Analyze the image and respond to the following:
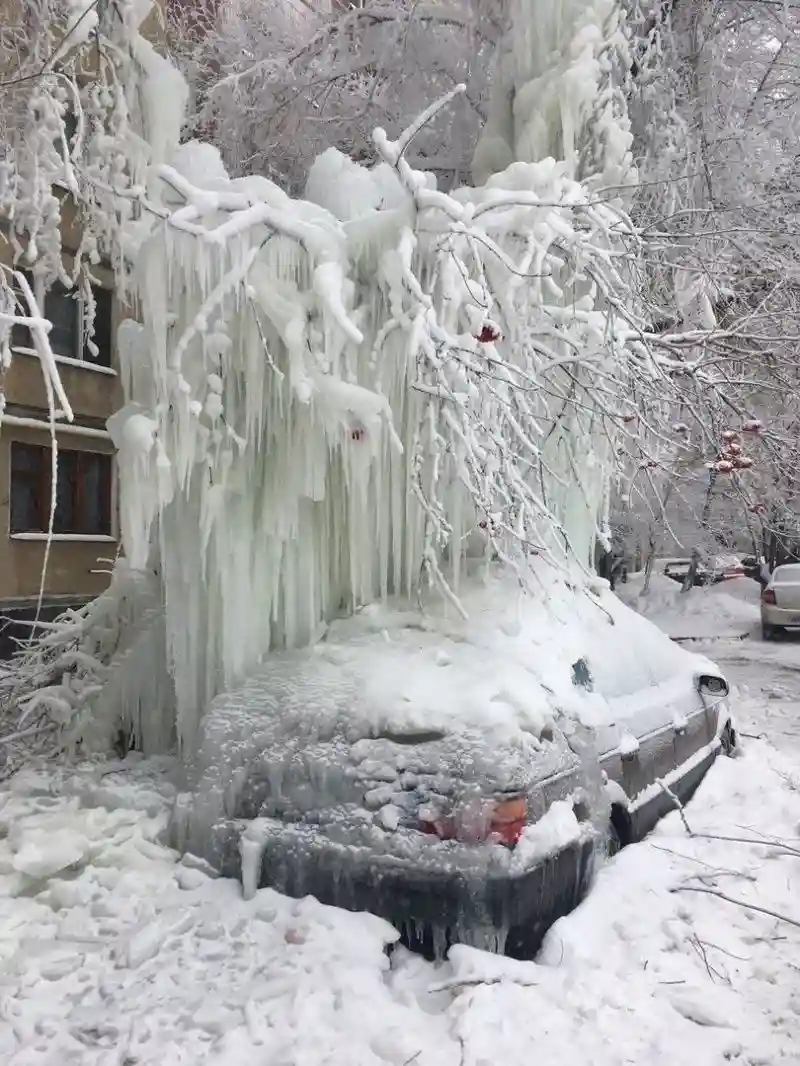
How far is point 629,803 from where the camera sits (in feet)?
12.7

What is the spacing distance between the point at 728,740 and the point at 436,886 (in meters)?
3.75

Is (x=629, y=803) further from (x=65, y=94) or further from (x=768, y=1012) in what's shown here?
(x=65, y=94)

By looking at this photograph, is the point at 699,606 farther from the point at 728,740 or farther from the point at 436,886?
the point at 436,886

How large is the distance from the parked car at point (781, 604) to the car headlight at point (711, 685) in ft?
38.6

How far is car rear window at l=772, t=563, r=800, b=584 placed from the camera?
16.6 m

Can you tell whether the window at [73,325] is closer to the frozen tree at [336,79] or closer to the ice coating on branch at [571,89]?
the frozen tree at [336,79]

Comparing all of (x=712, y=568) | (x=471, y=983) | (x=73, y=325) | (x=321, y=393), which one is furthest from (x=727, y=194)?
(x=712, y=568)

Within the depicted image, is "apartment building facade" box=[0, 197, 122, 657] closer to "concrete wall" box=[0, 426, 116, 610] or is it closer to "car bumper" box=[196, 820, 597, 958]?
"concrete wall" box=[0, 426, 116, 610]

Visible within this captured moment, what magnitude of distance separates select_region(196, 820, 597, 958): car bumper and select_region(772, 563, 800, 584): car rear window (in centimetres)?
1491

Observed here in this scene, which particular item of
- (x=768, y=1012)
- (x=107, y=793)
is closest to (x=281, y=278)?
(x=107, y=793)

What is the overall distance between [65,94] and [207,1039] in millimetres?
4082

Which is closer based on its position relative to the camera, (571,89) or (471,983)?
(471,983)

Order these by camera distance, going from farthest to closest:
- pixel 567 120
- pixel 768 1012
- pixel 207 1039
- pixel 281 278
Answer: pixel 567 120 → pixel 281 278 → pixel 768 1012 → pixel 207 1039

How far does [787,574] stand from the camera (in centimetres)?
1677
